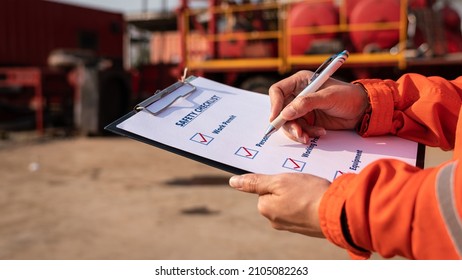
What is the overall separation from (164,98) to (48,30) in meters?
8.72

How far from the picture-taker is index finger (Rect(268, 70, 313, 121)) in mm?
1043

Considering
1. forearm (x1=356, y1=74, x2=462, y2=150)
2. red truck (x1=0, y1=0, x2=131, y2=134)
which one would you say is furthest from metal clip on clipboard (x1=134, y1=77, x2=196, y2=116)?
red truck (x1=0, y1=0, x2=131, y2=134)

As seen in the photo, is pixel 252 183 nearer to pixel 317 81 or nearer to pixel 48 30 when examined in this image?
pixel 317 81

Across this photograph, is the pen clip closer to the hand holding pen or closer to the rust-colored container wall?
the hand holding pen

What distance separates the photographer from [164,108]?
105 centimetres

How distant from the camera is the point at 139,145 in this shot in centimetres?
619

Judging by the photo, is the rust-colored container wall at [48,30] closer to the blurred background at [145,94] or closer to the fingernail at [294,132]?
the blurred background at [145,94]

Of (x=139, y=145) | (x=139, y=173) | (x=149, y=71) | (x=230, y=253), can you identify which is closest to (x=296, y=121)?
(x=230, y=253)

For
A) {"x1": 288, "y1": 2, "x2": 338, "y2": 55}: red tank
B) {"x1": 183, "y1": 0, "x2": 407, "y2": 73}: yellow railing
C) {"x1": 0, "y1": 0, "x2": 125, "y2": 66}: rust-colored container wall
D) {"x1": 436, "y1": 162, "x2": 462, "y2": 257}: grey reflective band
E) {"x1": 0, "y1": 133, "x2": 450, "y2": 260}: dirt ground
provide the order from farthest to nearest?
{"x1": 0, "y1": 0, "x2": 125, "y2": 66}: rust-colored container wall → {"x1": 288, "y1": 2, "x2": 338, "y2": 55}: red tank → {"x1": 183, "y1": 0, "x2": 407, "y2": 73}: yellow railing → {"x1": 0, "y1": 133, "x2": 450, "y2": 260}: dirt ground → {"x1": 436, "y1": 162, "x2": 462, "y2": 257}: grey reflective band

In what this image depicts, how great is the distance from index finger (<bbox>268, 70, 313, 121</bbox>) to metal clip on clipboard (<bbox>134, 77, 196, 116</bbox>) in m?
0.23

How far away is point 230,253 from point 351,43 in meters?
3.69

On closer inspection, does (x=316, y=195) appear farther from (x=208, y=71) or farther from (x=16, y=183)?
(x=208, y=71)

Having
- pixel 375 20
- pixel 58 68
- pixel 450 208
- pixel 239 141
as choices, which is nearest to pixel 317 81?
pixel 239 141

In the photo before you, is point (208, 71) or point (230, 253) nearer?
point (230, 253)
